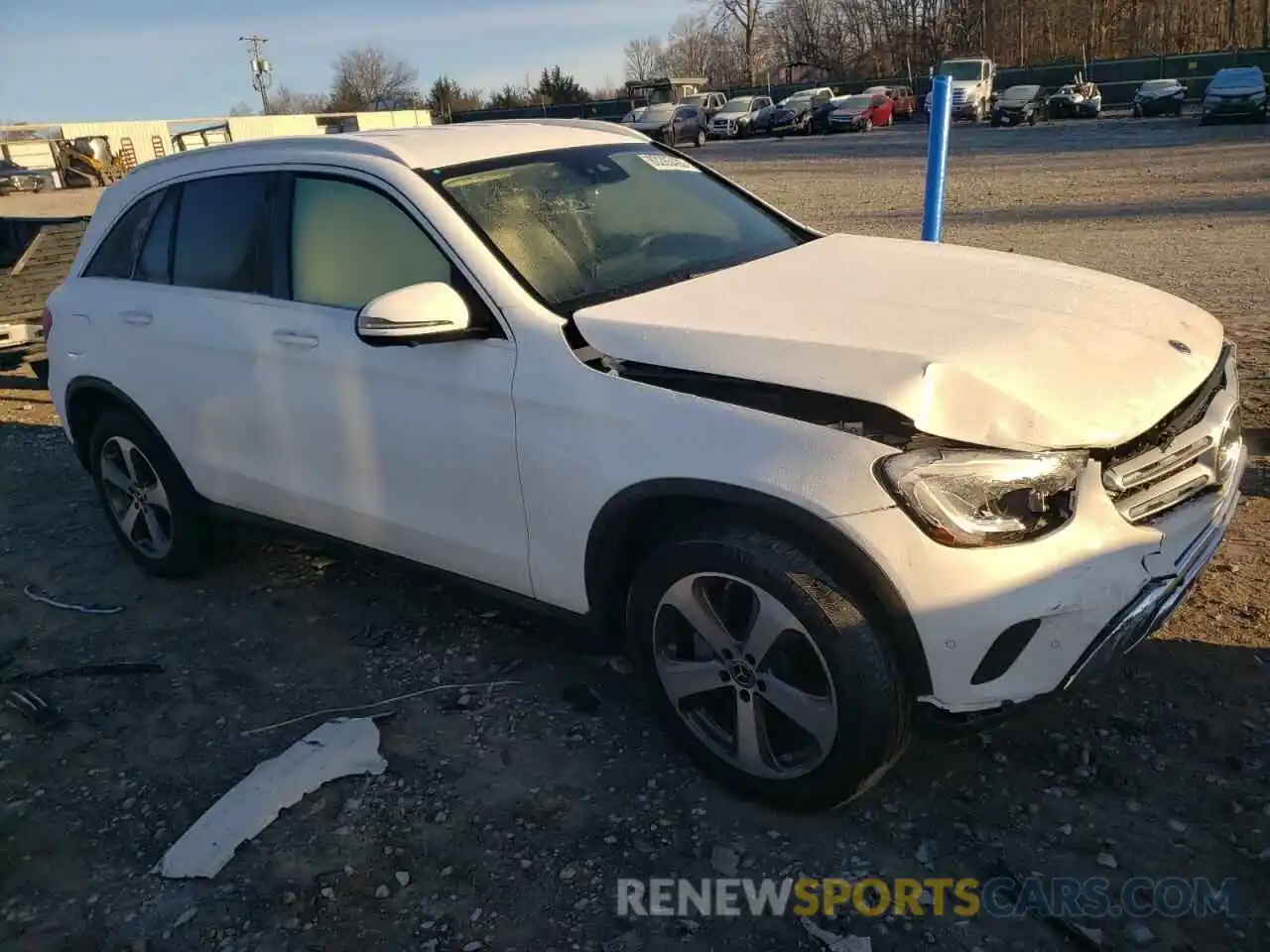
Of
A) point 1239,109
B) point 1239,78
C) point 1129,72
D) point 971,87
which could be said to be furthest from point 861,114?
point 1129,72

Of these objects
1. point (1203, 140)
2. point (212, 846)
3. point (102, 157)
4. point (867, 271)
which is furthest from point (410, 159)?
point (102, 157)

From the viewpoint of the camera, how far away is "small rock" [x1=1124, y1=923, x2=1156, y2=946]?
2.36 metres

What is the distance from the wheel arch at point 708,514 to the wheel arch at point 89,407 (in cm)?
229

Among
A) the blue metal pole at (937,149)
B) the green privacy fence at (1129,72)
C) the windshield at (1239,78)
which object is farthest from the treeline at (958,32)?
the blue metal pole at (937,149)

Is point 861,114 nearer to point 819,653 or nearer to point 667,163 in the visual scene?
point 667,163

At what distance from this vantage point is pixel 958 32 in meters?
69.1

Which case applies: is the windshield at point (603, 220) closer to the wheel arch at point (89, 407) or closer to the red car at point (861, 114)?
the wheel arch at point (89, 407)

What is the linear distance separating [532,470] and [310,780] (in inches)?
46.4

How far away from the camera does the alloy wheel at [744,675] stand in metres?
2.64

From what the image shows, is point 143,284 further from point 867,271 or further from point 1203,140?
point 1203,140

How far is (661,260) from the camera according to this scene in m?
3.52

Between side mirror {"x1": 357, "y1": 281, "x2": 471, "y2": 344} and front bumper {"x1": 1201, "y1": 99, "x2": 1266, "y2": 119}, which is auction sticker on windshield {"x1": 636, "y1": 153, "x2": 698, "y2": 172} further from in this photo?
front bumper {"x1": 1201, "y1": 99, "x2": 1266, "y2": 119}

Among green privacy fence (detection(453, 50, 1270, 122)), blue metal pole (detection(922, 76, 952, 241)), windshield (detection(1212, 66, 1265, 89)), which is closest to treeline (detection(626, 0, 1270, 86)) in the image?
green privacy fence (detection(453, 50, 1270, 122))

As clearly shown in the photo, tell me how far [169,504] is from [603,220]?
2.30 meters
